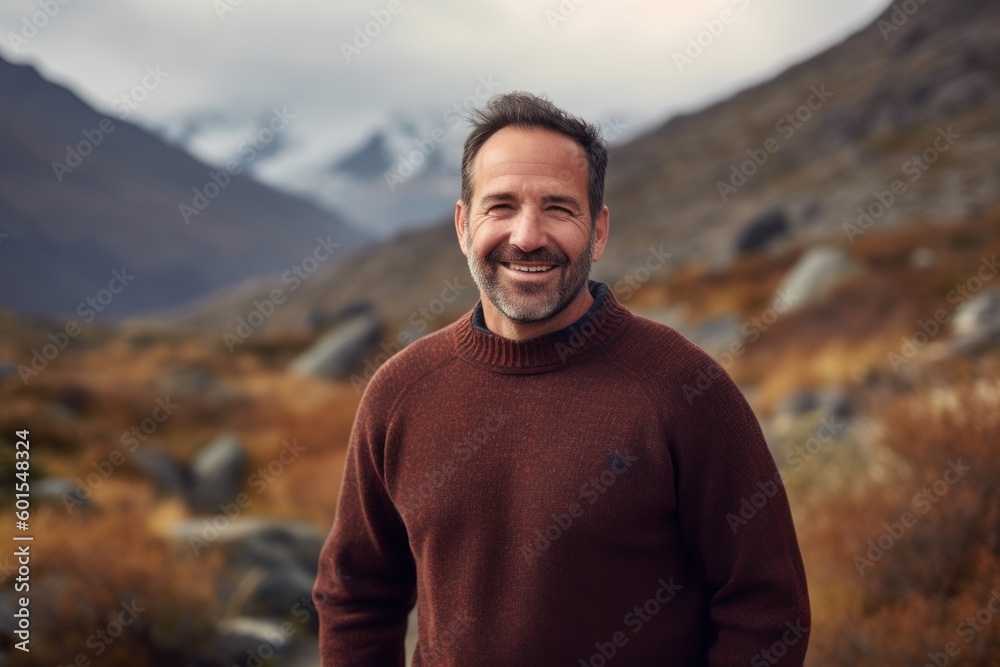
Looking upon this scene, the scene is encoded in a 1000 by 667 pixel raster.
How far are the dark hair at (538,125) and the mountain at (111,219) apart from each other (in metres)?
111

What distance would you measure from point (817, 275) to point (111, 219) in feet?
495

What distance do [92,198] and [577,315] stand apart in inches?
6382

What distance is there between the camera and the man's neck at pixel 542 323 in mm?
1639

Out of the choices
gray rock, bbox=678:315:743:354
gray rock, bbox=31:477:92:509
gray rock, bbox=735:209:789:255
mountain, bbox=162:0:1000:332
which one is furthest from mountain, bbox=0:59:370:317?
gray rock, bbox=31:477:92:509

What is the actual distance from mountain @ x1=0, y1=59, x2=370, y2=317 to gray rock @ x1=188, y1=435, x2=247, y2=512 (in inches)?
4096

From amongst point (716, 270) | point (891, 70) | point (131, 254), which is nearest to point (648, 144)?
point (891, 70)

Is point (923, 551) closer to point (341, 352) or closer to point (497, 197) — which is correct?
point (497, 197)

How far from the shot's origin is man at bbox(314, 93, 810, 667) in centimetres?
148

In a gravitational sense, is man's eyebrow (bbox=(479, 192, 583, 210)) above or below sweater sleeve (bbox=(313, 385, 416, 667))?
above

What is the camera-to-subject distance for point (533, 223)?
1.57 meters

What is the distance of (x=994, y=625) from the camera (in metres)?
2.55

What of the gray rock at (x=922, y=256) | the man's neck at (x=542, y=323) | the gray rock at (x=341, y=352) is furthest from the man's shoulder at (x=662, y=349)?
the gray rock at (x=341, y=352)

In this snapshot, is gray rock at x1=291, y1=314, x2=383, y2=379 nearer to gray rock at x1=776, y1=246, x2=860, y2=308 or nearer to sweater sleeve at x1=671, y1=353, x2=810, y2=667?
gray rock at x1=776, y1=246, x2=860, y2=308

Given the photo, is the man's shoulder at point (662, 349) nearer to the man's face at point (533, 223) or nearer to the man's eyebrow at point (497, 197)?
the man's face at point (533, 223)
